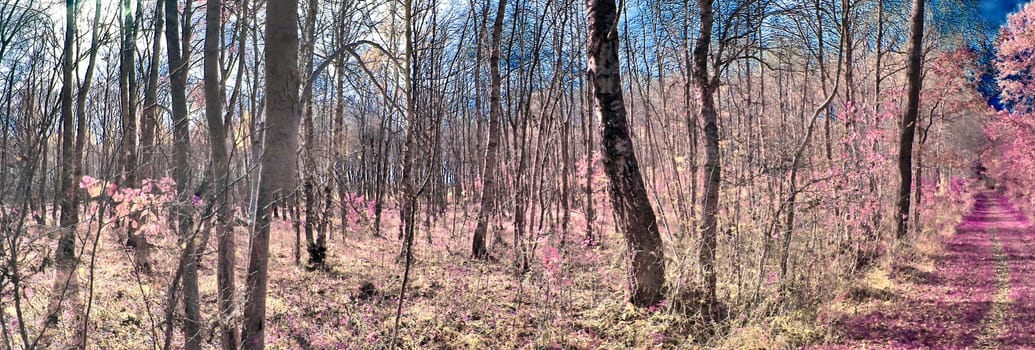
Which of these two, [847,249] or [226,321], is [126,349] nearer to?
[226,321]

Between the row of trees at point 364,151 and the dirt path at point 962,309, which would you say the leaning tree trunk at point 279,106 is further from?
the dirt path at point 962,309

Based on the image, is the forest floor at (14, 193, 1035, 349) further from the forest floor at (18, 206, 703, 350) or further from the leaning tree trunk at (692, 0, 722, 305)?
the leaning tree trunk at (692, 0, 722, 305)

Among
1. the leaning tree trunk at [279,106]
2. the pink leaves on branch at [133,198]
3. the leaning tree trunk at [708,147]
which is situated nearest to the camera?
the leaning tree trunk at [279,106]

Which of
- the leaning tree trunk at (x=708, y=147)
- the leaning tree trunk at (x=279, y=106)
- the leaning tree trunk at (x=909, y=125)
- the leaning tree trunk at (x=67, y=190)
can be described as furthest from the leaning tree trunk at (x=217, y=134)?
the leaning tree trunk at (x=909, y=125)

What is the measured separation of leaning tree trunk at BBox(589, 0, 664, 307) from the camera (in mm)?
4902

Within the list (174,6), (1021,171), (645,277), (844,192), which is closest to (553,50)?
(844,192)

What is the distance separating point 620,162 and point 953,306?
4.42m

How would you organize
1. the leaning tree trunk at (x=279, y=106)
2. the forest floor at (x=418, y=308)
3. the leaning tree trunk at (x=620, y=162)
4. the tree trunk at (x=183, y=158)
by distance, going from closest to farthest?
the leaning tree trunk at (x=279, y=106), the tree trunk at (x=183, y=158), the forest floor at (x=418, y=308), the leaning tree trunk at (x=620, y=162)

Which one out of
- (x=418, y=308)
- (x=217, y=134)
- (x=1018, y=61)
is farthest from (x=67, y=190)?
(x=1018, y=61)

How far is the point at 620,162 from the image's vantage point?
4957mm

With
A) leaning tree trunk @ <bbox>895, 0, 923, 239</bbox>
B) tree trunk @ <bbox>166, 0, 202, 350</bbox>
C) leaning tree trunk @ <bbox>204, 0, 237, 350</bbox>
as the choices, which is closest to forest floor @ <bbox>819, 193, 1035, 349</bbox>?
leaning tree trunk @ <bbox>895, 0, 923, 239</bbox>

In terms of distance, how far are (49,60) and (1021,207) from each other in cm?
2787

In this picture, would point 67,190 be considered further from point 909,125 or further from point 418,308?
point 909,125

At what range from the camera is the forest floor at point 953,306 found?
4.63m
